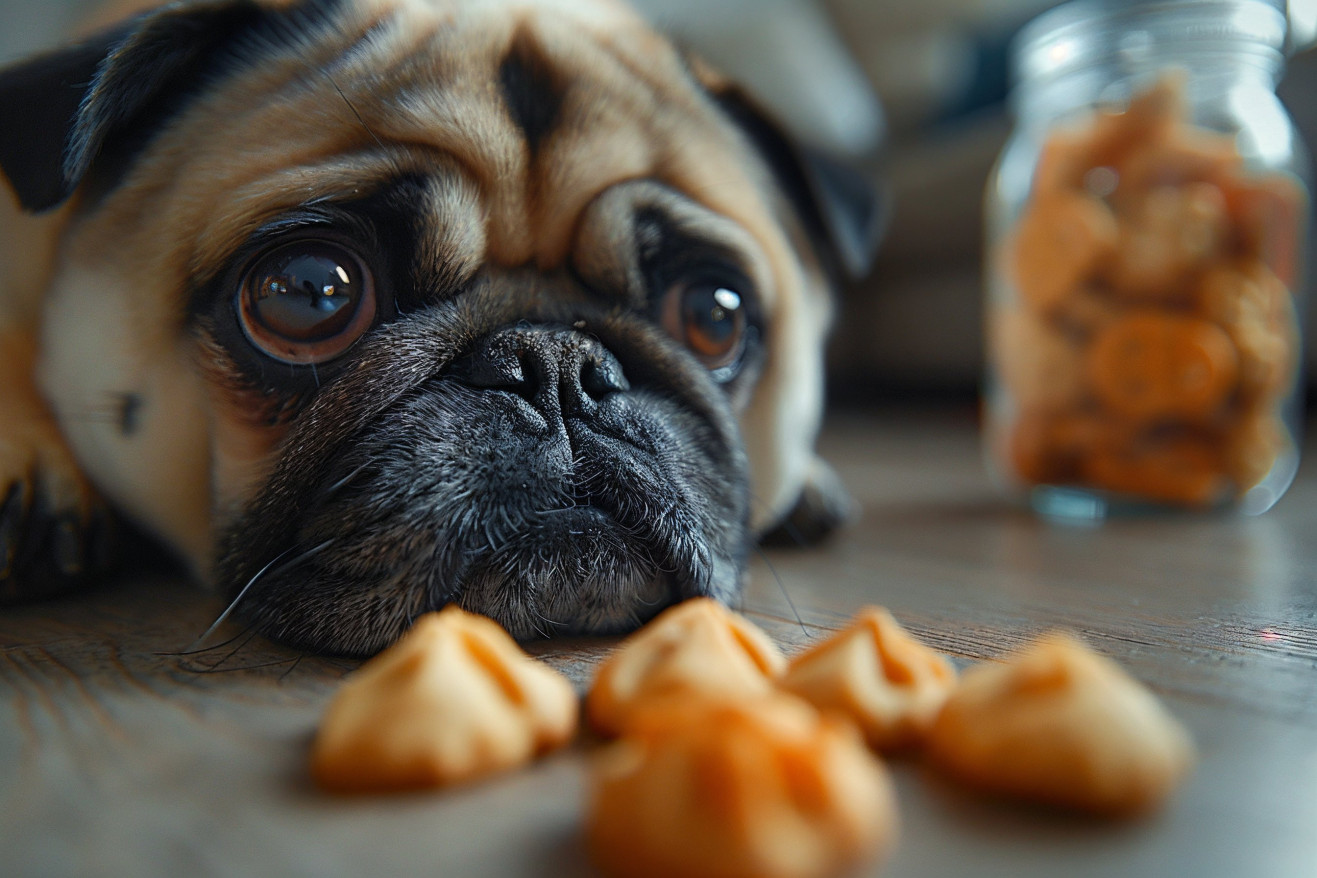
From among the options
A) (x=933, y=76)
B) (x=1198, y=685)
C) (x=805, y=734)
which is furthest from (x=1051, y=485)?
(x=933, y=76)

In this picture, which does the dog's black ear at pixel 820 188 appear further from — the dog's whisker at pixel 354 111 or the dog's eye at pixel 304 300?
the dog's eye at pixel 304 300

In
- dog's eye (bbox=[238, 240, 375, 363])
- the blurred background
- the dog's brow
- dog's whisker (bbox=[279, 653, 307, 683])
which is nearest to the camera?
dog's whisker (bbox=[279, 653, 307, 683])

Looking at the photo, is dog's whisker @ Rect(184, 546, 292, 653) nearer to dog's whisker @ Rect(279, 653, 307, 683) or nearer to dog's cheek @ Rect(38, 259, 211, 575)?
dog's whisker @ Rect(279, 653, 307, 683)

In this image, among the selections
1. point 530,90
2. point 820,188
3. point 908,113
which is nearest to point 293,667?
point 530,90

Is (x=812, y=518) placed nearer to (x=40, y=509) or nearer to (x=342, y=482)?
(x=342, y=482)

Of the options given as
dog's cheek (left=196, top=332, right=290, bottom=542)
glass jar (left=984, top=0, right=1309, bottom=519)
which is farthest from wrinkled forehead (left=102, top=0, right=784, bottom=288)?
glass jar (left=984, top=0, right=1309, bottom=519)

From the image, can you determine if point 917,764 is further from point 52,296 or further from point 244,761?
point 52,296
